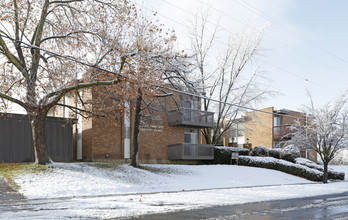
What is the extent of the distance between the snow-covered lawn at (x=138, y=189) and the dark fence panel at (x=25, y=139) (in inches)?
219

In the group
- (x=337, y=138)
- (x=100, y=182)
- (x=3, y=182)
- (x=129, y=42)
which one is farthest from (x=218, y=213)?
(x=337, y=138)

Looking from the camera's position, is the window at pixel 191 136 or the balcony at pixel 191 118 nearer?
the balcony at pixel 191 118

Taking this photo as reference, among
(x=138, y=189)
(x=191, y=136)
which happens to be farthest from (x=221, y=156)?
(x=138, y=189)

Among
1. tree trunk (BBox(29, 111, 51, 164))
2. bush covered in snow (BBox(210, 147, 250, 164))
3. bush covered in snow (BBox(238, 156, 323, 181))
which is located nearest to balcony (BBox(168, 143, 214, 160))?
bush covered in snow (BBox(210, 147, 250, 164))

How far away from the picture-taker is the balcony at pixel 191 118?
2720 cm

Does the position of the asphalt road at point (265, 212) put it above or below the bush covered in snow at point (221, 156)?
above

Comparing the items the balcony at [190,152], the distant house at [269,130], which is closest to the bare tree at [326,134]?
the balcony at [190,152]

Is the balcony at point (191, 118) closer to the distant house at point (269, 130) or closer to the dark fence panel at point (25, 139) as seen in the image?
the dark fence panel at point (25, 139)

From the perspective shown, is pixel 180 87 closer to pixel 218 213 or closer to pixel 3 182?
pixel 3 182

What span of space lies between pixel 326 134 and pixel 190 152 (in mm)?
9779

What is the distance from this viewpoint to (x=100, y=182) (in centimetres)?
1550

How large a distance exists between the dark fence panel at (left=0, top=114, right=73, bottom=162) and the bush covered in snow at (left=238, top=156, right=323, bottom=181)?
13350 millimetres

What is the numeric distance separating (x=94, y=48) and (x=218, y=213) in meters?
11.0

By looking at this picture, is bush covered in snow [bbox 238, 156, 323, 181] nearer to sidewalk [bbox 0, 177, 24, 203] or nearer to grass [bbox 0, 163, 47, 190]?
grass [bbox 0, 163, 47, 190]
